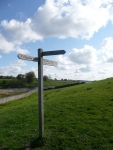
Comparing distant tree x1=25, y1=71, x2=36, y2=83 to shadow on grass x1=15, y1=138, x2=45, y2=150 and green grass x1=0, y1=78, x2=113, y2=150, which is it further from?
shadow on grass x1=15, y1=138, x2=45, y2=150

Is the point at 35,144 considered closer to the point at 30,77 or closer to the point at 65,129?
the point at 65,129

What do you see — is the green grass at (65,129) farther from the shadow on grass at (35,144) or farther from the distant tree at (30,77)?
the distant tree at (30,77)

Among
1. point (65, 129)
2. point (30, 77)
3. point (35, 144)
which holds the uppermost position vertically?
point (30, 77)

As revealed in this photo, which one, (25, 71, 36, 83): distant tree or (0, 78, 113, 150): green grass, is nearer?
(0, 78, 113, 150): green grass

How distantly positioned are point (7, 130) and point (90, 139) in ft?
14.8

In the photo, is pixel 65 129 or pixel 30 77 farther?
pixel 30 77

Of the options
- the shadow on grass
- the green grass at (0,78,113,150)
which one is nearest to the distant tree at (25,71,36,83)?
the green grass at (0,78,113,150)

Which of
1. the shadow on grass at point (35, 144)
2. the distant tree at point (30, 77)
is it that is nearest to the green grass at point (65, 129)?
the shadow on grass at point (35, 144)

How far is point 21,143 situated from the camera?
27.9 feet

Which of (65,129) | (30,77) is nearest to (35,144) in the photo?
(65,129)

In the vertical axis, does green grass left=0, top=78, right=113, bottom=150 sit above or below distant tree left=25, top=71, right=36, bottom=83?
below

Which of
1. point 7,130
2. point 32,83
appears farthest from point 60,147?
point 32,83

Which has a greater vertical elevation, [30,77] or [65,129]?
[30,77]

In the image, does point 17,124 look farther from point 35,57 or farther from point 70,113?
point 35,57
